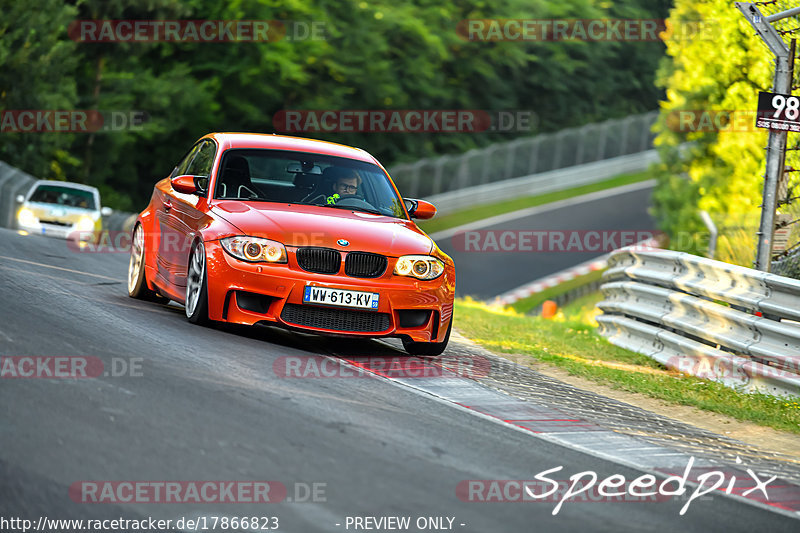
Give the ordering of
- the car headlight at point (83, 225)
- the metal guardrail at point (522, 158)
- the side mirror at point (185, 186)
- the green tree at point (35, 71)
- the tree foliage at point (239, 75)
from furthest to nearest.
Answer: the metal guardrail at point (522, 158)
the tree foliage at point (239, 75)
the green tree at point (35, 71)
the car headlight at point (83, 225)
the side mirror at point (185, 186)

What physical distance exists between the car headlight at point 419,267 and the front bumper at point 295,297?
0.05 meters

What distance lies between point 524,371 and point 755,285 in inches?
86.4

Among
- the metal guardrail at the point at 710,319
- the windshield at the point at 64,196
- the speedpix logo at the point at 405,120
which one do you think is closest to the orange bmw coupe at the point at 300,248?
the metal guardrail at the point at 710,319

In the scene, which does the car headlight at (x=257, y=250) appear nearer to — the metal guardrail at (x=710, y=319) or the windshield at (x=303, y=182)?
the windshield at (x=303, y=182)

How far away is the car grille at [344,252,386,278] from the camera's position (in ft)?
28.9

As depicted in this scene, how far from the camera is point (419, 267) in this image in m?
9.06

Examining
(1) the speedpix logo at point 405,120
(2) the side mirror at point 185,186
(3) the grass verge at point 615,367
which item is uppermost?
(1) the speedpix logo at point 405,120

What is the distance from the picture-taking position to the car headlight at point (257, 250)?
342 inches

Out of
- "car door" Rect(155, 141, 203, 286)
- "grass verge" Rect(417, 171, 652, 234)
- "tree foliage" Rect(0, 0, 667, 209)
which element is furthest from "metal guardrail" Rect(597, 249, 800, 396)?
"grass verge" Rect(417, 171, 652, 234)

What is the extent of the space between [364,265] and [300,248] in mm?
529

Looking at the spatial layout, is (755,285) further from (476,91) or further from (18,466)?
(476,91)

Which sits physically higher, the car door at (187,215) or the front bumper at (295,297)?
the car door at (187,215)

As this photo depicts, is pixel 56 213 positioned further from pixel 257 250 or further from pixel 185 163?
pixel 257 250

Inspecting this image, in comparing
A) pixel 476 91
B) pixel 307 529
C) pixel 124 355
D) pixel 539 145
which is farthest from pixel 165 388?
pixel 476 91
